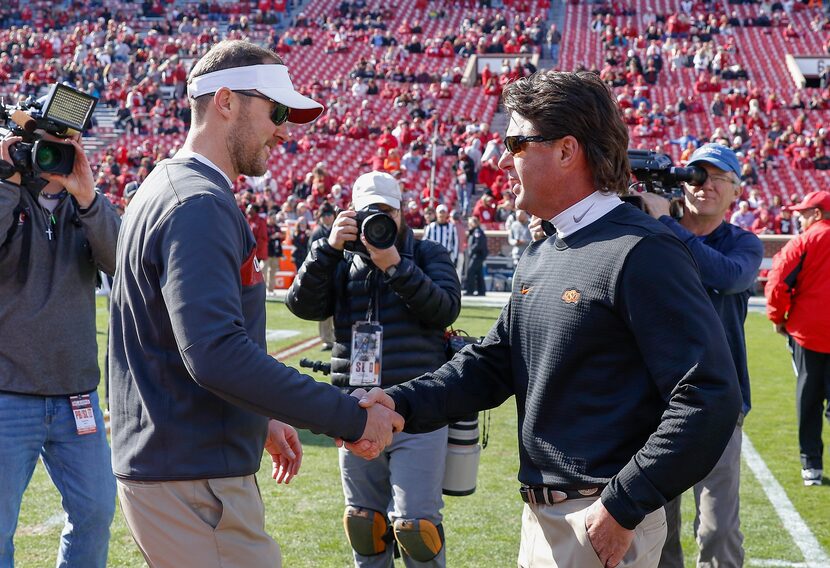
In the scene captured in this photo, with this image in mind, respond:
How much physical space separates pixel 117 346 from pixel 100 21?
46086mm

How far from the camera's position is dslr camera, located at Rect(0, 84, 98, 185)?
11.5 ft

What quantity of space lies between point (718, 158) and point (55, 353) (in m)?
2.86

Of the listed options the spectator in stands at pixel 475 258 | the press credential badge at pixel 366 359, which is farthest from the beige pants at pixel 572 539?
the spectator in stands at pixel 475 258

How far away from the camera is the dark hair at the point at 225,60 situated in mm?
2820

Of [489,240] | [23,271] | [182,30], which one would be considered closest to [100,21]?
[182,30]

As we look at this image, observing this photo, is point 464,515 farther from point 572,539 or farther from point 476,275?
point 476,275

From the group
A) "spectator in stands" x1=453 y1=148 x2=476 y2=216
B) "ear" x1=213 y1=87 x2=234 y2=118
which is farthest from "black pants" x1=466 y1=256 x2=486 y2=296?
"ear" x1=213 y1=87 x2=234 y2=118

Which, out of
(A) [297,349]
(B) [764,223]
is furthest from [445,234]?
(B) [764,223]

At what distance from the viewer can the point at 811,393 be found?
23.6 ft

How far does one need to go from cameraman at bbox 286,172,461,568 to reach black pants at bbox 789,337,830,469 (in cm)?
370

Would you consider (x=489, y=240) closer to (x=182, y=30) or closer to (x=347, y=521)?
(x=347, y=521)

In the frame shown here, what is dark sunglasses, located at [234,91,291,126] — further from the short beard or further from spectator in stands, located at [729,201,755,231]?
spectator in stands, located at [729,201,755,231]

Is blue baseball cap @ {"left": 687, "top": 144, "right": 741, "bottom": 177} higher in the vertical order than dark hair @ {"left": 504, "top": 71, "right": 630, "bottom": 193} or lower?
lower

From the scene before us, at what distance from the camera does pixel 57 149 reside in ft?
11.8
